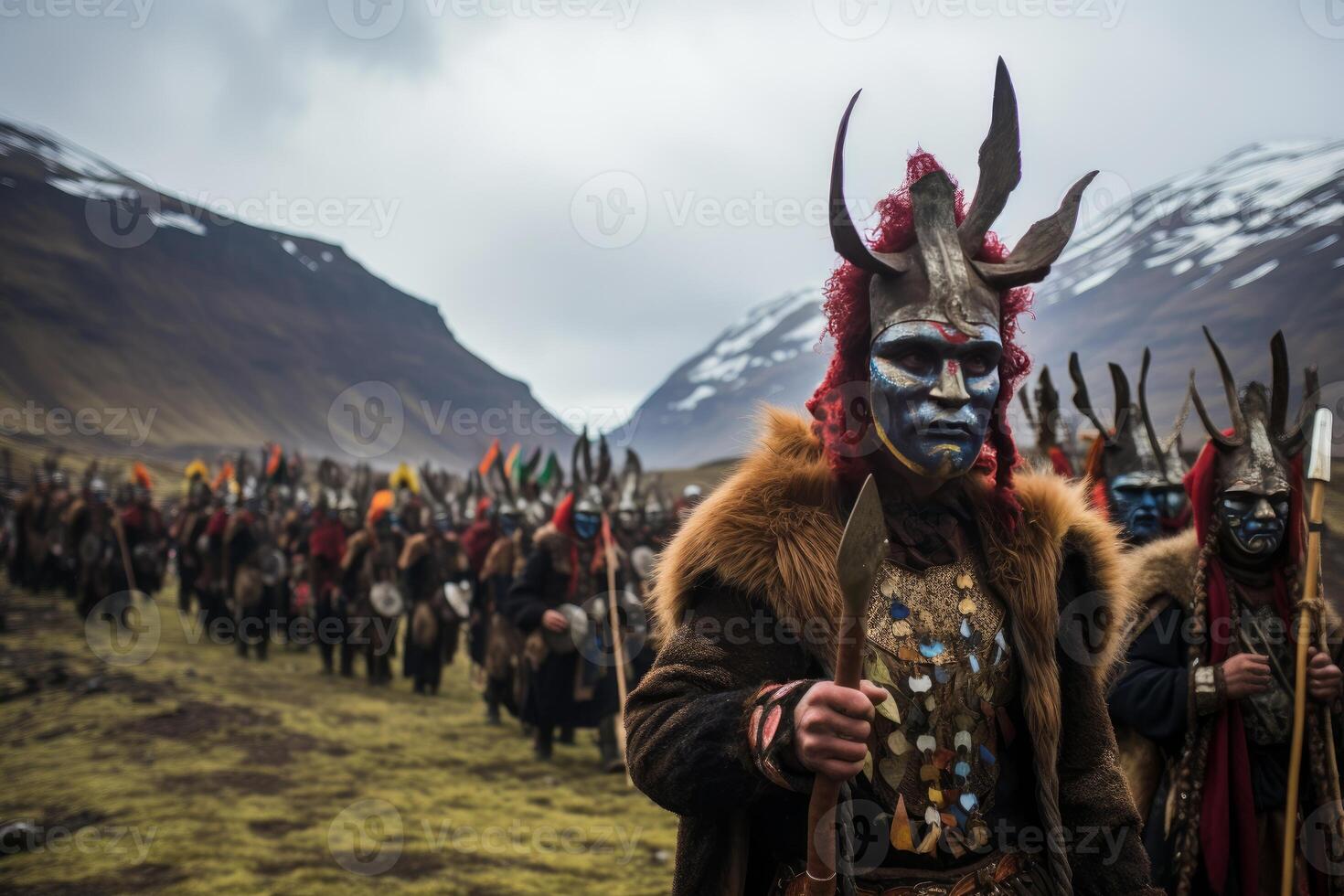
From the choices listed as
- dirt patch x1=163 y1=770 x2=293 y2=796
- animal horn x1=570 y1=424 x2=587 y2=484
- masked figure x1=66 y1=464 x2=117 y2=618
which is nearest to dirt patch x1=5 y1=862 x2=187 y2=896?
dirt patch x1=163 y1=770 x2=293 y2=796

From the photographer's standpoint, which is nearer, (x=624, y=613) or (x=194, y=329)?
(x=624, y=613)

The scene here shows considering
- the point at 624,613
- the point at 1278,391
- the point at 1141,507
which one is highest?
the point at 1278,391

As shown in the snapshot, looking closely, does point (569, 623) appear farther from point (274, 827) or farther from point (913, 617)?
point (913, 617)

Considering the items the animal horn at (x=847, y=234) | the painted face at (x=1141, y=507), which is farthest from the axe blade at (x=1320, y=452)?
the animal horn at (x=847, y=234)

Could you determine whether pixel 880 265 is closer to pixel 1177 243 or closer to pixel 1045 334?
pixel 1177 243

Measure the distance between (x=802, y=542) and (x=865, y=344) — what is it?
60 cm

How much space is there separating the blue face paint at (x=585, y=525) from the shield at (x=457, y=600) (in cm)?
387

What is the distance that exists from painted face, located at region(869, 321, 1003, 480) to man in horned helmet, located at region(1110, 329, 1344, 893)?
215 centimetres

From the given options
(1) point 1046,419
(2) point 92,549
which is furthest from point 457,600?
(2) point 92,549

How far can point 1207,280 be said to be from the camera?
51.2 ft

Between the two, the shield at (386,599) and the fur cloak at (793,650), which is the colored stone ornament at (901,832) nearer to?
the fur cloak at (793,650)

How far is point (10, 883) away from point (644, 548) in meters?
6.58

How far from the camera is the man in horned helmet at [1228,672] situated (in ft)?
11.4

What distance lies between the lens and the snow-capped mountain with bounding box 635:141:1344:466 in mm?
11945
